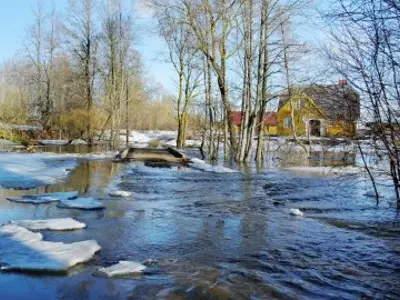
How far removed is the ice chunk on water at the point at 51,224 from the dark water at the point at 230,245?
0.89ft

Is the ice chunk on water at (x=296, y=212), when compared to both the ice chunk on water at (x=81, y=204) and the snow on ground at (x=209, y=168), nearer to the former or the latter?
the ice chunk on water at (x=81, y=204)

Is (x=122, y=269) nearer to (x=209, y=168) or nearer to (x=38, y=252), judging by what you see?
(x=38, y=252)

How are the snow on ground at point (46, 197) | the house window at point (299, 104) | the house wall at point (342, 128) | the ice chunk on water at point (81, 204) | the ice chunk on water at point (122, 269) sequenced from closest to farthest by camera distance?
the ice chunk on water at point (122, 269) < the house wall at point (342, 128) < the ice chunk on water at point (81, 204) < the snow on ground at point (46, 197) < the house window at point (299, 104)

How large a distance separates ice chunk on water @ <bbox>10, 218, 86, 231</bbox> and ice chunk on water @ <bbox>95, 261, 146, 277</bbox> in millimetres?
2078

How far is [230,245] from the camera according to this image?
639cm

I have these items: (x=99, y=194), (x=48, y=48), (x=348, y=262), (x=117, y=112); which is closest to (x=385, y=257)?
(x=348, y=262)

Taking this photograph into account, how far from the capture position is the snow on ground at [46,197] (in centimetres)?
936

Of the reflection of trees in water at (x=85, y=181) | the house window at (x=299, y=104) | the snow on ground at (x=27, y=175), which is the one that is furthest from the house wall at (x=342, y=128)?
the house window at (x=299, y=104)

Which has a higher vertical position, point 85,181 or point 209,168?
point 209,168

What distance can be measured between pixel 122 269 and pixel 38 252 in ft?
4.02

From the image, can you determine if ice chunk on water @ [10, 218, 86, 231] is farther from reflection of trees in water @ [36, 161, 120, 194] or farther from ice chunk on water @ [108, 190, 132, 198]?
reflection of trees in water @ [36, 161, 120, 194]

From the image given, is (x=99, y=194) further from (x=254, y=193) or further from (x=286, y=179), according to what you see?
(x=286, y=179)

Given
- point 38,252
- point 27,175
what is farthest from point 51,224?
point 27,175

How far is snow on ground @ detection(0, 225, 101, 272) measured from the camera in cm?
505
